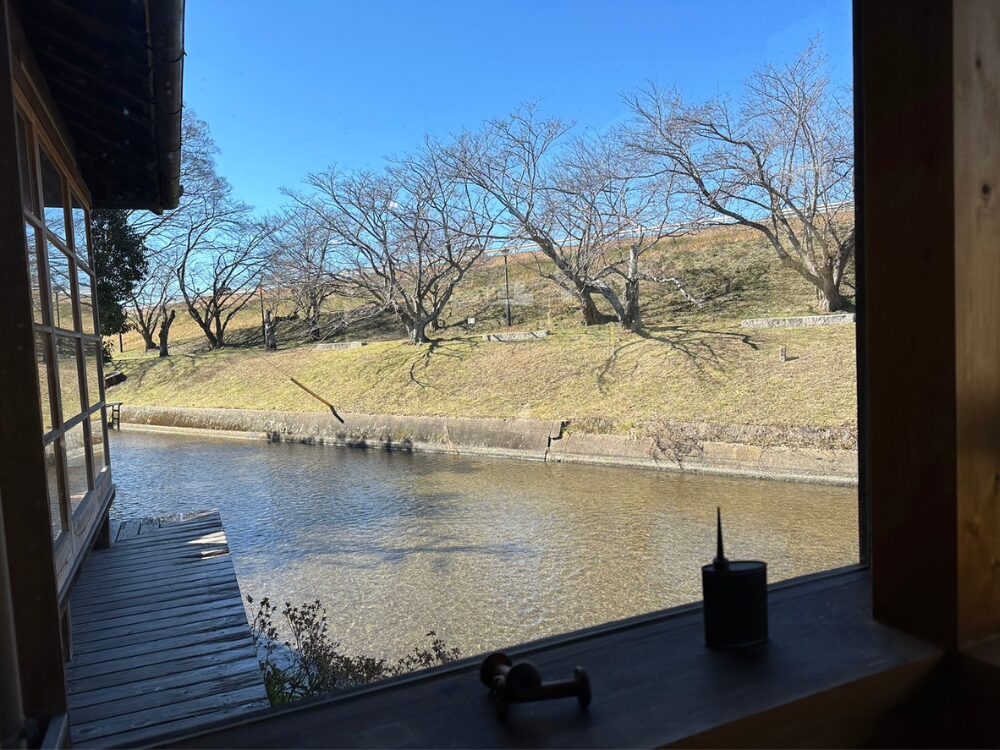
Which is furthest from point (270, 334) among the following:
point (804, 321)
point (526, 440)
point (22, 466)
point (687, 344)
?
point (22, 466)

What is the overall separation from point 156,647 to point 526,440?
24.7ft

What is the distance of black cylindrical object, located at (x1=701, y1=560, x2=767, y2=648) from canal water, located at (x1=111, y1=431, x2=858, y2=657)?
2890 mm

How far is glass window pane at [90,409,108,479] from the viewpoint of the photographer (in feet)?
11.0

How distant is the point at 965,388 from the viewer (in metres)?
0.98

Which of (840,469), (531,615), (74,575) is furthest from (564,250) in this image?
(74,575)

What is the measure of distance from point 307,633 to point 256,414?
988cm

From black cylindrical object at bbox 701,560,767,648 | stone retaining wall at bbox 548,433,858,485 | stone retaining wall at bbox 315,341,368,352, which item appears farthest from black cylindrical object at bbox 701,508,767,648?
stone retaining wall at bbox 315,341,368,352

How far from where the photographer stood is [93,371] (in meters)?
3.67

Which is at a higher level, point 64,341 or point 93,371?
point 64,341

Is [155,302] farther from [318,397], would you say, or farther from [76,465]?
[76,465]

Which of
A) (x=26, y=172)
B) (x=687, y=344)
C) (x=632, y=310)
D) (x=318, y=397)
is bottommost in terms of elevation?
(x=318, y=397)

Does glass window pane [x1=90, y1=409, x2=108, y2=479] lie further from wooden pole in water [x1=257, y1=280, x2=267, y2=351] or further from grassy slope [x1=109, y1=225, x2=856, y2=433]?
wooden pole in water [x1=257, y1=280, x2=267, y2=351]

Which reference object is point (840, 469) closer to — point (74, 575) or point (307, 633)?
point (307, 633)

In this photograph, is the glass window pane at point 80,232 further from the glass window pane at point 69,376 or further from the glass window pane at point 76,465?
the glass window pane at point 76,465
